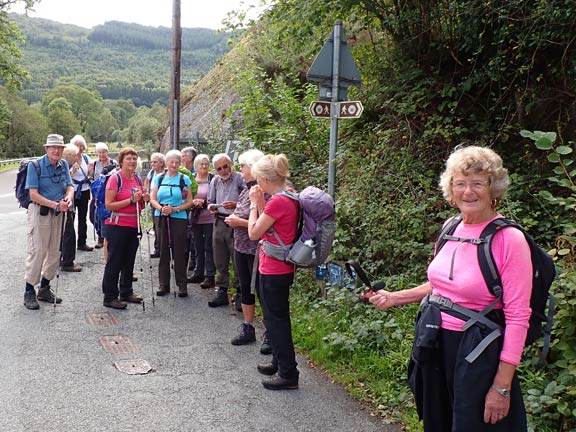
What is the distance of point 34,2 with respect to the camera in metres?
33.5

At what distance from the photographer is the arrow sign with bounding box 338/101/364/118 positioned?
5711 mm

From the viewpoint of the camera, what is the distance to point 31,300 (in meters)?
6.71

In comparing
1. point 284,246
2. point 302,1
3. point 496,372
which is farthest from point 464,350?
point 302,1

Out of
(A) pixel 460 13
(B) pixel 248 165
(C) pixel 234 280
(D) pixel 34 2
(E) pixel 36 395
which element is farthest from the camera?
(D) pixel 34 2

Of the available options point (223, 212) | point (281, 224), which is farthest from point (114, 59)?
point (281, 224)

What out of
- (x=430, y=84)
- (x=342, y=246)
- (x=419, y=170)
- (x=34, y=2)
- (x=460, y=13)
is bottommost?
(x=342, y=246)

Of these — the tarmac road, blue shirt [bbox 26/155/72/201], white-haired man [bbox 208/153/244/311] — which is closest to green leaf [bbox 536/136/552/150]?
the tarmac road

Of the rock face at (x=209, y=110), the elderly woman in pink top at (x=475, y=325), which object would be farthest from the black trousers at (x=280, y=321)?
the rock face at (x=209, y=110)

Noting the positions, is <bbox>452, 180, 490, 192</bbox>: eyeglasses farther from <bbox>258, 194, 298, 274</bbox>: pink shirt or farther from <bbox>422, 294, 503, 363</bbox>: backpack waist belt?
<bbox>258, 194, 298, 274</bbox>: pink shirt

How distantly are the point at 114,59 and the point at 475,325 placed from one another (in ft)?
600

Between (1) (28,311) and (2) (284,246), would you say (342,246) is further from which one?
(1) (28,311)

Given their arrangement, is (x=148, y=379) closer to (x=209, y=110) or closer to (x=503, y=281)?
(x=503, y=281)

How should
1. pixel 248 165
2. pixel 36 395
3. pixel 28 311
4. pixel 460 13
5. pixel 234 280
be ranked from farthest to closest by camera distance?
pixel 234 280
pixel 460 13
pixel 28 311
pixel 248 165
pixel 36 395

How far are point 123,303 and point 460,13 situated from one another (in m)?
5.69
